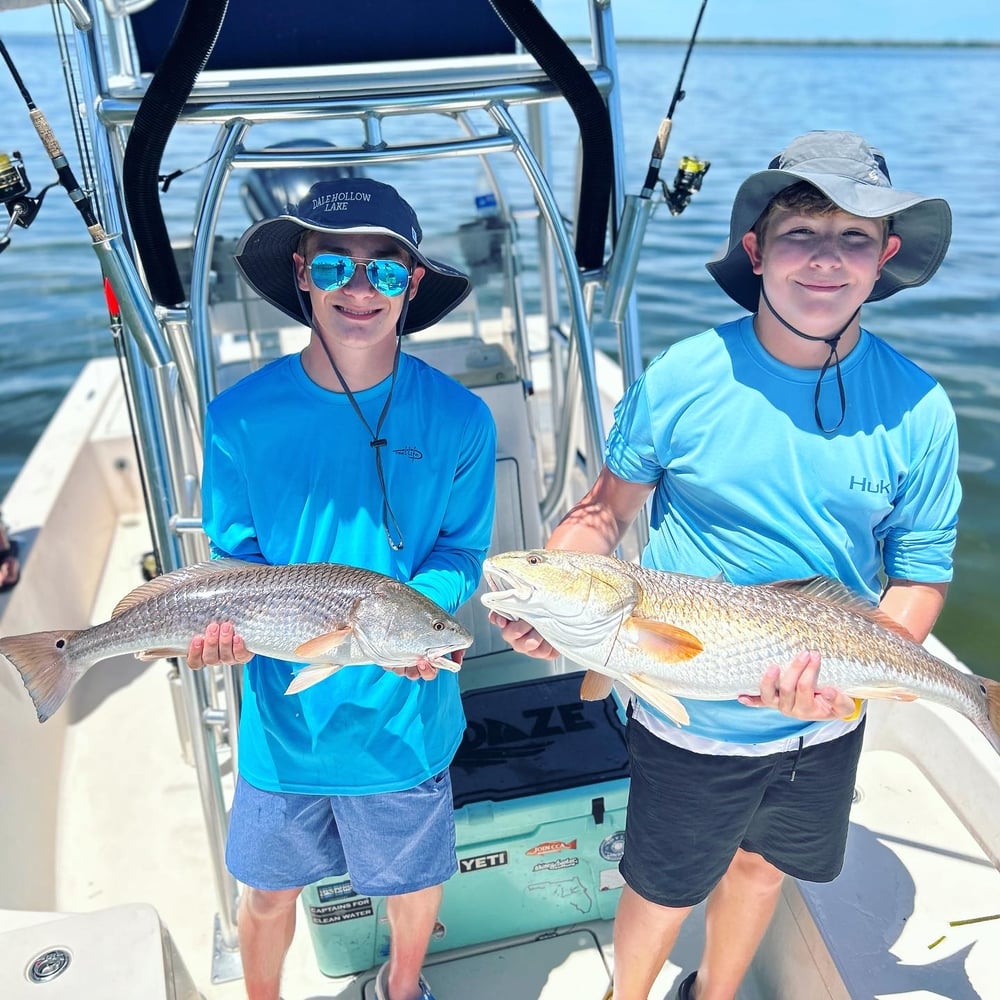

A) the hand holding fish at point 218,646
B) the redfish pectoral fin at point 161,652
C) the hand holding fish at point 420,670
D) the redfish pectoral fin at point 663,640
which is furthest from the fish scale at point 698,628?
the redfish pectoral fin at point 161,652

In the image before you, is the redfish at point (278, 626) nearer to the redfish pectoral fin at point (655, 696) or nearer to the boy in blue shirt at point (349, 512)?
the boy in blue shirt at point (349, 512)

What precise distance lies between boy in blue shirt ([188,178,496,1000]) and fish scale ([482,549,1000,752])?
34 centimetres

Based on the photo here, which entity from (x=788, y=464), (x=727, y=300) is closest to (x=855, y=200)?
(x=788, y=464)

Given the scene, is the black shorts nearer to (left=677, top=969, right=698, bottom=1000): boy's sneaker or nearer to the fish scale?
the fish scale

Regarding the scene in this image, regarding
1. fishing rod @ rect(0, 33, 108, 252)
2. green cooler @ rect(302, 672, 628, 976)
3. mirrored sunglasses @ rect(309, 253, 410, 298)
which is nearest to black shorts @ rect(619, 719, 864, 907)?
green cooler @ rect(302, 672, 628, 976)

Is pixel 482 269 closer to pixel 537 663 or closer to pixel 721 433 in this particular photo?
pixel 537 663

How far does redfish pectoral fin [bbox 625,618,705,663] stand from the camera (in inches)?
62.0

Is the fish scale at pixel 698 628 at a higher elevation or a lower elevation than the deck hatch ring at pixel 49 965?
higher

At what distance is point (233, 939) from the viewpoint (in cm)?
260

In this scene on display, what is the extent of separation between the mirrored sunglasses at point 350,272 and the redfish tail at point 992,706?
1423 millimetres

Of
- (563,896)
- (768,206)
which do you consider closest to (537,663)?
(563,896)

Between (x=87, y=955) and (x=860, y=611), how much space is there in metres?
1.76

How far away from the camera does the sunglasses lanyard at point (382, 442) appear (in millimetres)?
1821

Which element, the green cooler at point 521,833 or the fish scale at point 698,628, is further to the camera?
the green cooler at point 521,833
